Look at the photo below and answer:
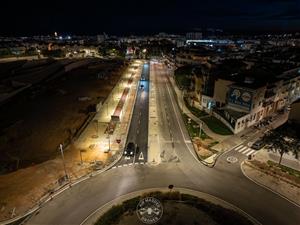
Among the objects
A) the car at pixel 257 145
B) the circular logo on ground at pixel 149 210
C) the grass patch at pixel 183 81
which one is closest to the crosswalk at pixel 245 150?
the car at pixel 257 145

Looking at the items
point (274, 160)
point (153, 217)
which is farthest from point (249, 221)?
point (274, 160)

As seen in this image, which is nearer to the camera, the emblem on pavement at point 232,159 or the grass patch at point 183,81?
the emblem on pavement at point 232,159

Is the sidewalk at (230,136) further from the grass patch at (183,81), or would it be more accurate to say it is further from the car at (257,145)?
the grass patch at (183,81)

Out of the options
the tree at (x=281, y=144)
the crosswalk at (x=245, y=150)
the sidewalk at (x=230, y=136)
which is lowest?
the crosswalk at (x=245, y=150)

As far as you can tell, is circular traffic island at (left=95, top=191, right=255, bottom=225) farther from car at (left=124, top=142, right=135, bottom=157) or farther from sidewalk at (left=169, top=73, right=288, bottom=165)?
car at (left=124, top=142, right=135, bottom=157)

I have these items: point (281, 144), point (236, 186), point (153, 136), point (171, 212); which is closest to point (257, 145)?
point (281, 144)

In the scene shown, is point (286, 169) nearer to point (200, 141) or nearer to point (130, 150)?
point (200, 141)
